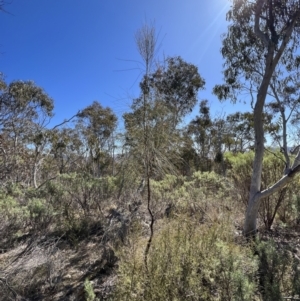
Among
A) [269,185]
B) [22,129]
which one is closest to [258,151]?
[269,185]

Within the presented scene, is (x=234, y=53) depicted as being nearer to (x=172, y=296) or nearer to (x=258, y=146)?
(x=258, y=146)

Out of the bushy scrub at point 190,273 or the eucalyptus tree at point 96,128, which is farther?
the eucalyptus tree at point 96,128

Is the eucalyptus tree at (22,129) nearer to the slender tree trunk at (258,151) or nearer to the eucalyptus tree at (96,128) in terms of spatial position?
the eucalyptus tree at (96,128)

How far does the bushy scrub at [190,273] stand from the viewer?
2.14 metres

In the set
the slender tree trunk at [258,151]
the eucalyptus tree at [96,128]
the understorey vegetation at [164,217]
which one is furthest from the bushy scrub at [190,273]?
the eucalyptus tree at [96,128]

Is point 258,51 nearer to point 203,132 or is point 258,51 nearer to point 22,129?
point 22,129

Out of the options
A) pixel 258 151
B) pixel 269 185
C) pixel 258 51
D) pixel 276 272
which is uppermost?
pixel 258 51

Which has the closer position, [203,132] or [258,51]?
[258,51]

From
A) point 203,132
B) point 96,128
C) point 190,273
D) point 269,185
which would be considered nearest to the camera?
point 190,273

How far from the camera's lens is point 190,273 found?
91.0 inches

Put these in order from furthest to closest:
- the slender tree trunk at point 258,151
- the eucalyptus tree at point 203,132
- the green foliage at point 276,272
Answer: the eucalyptus tree at point 203,132 → the slender tree trunk at point 258,151 → the green foliage at point 276,272

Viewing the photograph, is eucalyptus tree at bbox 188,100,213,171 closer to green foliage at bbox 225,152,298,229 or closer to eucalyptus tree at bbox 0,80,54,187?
eucalyptus tree at bbox 0,80,54,187

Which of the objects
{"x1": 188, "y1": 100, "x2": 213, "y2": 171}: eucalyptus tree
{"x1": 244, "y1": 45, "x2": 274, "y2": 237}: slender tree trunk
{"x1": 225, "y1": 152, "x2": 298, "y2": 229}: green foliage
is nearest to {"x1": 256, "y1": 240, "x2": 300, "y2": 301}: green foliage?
{"x1": 244, "y1": 45, "x2": 274, "y2": 237}: slender tree trunk

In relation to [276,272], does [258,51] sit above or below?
above
